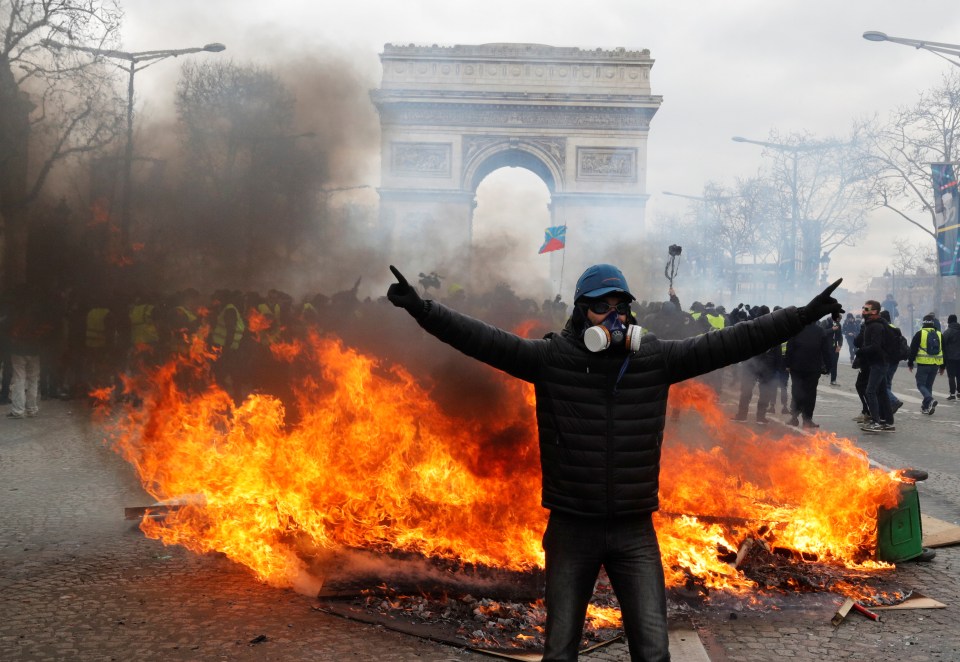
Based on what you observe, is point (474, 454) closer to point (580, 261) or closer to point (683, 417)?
point (683, 417)

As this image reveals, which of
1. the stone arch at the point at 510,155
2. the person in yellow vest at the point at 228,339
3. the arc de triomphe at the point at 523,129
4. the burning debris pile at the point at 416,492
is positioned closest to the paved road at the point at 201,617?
the burning debris pile at the point at 416,492

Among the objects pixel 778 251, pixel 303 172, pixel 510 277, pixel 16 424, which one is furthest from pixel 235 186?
pixel 778 251

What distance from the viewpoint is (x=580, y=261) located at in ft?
109

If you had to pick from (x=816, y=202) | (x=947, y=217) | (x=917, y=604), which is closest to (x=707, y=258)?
(x=816, y=202)

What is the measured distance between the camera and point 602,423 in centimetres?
270

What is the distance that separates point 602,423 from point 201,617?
234cm

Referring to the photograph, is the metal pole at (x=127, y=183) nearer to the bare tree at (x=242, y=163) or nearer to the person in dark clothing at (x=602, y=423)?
the bare tree at (x=242, y=163)

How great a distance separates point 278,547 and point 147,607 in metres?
0.72

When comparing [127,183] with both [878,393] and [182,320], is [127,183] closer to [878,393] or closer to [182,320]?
[182,320]

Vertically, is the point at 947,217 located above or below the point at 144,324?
above

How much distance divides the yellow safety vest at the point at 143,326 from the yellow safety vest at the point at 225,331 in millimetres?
573

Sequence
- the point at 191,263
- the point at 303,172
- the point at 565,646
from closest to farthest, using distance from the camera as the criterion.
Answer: the point at 565,646, the point at 191,263, the point at 303,172

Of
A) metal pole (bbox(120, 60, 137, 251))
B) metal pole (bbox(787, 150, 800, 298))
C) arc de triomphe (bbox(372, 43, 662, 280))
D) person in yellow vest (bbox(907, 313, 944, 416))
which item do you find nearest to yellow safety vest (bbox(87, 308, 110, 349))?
metal pole (bbox(120, 60, 137, 251))

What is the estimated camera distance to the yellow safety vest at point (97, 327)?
30.3 feet
